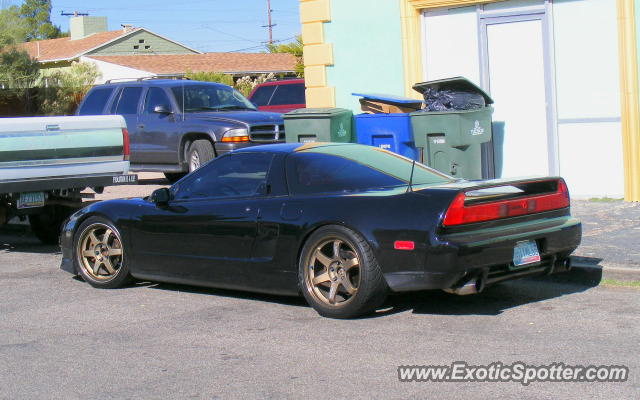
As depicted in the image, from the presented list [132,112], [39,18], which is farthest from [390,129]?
[39,18]

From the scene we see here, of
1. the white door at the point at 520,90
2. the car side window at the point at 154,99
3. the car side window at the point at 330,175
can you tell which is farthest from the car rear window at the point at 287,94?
the car side window at the point at 330,175

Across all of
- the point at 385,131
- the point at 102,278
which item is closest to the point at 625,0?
the point at 385,131

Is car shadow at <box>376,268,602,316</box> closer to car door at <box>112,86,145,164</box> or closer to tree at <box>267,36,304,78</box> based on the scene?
car door at <box>112,86,145,164</box>

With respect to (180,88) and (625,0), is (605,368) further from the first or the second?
(180,88)

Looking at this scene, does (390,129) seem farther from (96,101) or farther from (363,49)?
(96,101)

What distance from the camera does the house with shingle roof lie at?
50.2m

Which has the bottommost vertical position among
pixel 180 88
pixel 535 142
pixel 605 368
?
pixel 605 368

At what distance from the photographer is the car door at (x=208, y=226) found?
7.36 metres

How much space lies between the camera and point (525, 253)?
6.68 m

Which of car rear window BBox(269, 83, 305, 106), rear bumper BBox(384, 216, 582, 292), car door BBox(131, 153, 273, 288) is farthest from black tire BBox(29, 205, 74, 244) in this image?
car rear window BBox(269, 83, 305, 106)

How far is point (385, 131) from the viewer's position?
11953 mm

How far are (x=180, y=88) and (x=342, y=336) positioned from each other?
11030 millimetres

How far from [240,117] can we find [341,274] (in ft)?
30.5

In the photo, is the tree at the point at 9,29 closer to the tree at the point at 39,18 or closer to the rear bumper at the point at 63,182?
the rear bumper at the point at 63,182
